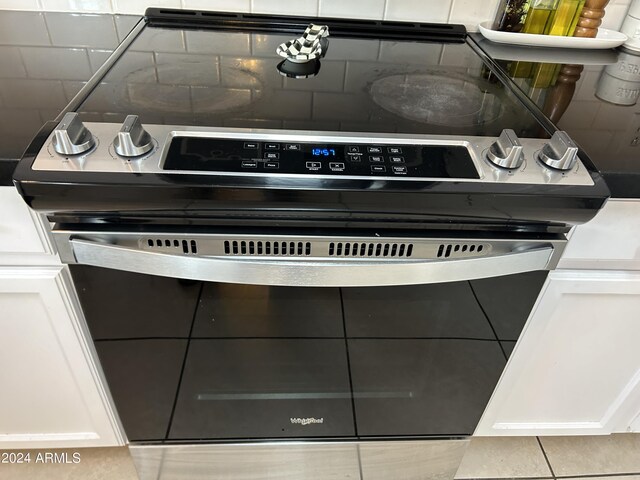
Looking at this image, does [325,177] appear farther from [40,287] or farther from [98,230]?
[40,287]

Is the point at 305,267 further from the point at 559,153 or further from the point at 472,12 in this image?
the point at 472,12

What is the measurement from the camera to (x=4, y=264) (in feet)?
2.58

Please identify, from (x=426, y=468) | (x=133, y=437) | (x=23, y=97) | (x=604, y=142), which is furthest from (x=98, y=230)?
(x=426, y=468)

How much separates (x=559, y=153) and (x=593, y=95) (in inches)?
14.7

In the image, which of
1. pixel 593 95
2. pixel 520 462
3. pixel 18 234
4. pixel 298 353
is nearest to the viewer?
pixel 18 234

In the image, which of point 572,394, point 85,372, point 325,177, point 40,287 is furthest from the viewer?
point 572,394

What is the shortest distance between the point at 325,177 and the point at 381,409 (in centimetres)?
53

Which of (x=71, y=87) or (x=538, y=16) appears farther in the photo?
(x=538, y=16)

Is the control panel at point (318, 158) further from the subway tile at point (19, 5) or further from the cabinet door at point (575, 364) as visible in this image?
the subway tile at point (19, 5)

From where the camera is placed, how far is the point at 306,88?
88 cm

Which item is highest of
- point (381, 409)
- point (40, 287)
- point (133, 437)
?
point (40, 287)

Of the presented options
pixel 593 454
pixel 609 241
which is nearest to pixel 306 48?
pixel 609 241

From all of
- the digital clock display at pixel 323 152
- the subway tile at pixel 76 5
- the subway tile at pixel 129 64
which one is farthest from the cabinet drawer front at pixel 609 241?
the subway tile at pixel 76 5

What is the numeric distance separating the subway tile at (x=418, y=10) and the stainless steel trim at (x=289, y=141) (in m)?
0.57
